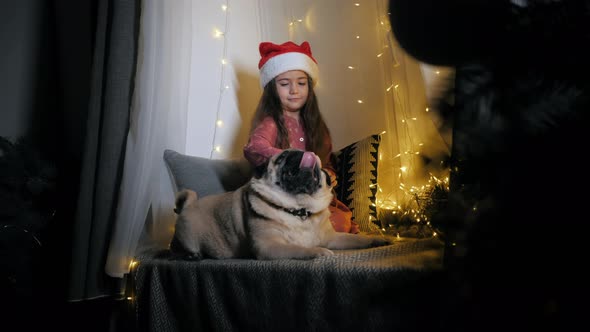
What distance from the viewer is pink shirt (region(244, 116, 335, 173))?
5.16ft

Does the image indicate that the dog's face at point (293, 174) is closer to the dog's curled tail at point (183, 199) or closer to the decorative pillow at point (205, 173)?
the dog's curled tail at point (183, 199)

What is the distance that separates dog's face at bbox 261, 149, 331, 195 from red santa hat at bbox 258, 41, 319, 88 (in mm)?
496

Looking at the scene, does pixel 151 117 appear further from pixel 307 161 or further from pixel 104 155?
pixel 307 161

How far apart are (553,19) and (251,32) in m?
1.93

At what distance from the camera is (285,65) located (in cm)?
177

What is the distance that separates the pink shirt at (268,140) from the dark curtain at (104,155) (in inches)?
17.0

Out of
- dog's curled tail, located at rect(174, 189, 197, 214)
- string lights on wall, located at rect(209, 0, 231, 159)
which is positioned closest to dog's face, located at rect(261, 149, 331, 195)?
dog's curled tail, located at rect(174, 189, 197, 214)

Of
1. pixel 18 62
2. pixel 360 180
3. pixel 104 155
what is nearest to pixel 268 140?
pixel 360 180

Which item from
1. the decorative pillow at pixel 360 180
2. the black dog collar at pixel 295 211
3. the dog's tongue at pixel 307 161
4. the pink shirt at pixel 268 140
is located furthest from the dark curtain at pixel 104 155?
the decorative pillow at pixel 360 180

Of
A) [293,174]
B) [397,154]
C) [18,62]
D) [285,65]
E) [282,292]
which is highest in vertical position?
[18,62]

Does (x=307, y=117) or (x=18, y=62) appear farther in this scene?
(x=18, y=62)

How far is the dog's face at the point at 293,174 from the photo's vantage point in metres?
1.36

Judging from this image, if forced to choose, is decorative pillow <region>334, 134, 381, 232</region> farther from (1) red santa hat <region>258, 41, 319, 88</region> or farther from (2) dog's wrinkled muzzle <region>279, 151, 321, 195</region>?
(2) dog's wrinkled muzzle <region>279, 151, 321, 195</region>

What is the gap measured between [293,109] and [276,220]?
0.56 meters
